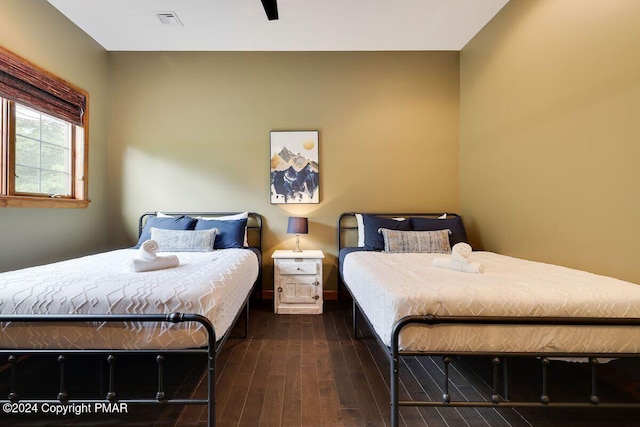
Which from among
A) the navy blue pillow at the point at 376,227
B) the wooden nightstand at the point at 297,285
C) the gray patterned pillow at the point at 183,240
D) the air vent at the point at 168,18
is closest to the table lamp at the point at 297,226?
the wooden nightstand at the point at 297,285

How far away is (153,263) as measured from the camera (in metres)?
1.72

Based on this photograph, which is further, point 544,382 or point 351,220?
point 351,220

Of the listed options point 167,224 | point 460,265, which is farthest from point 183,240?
point 460,265

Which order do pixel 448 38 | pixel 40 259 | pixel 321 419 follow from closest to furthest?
pixel 321 419
pixel 40 259
pixel 448 38

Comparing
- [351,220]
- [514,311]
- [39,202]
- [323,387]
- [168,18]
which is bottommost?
[323,387]

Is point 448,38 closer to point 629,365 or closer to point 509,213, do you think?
point 509,213

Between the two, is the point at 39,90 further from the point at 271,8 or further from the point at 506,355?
the point at 506,355

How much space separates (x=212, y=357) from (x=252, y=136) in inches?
105

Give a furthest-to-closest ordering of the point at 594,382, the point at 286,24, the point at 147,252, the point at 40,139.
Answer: the point at 286,24 → the point at 40,139 → the point at 147,252 → the point at 594,382

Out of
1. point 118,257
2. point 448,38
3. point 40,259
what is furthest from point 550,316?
point 40,259

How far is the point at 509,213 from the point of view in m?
2.55

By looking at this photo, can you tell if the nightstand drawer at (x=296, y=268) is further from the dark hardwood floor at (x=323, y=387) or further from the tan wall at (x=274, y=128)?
the dark hardwood floor at (x=323, y=387)

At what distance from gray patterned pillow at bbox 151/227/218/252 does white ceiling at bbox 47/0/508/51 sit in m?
2.09

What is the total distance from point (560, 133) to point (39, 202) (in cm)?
422
